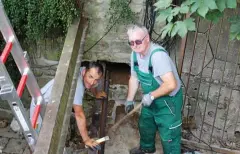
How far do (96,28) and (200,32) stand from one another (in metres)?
1.39

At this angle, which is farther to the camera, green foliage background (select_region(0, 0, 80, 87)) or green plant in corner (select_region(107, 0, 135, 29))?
green plant in corner (select_region(107, 0, 135, 29))

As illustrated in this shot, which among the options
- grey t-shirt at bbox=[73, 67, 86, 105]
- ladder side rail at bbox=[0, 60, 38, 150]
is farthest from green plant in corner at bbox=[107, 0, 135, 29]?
ladder side rail at bbox=[0, 60, 38, 150]

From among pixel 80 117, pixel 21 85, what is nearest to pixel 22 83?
pixel 21 85

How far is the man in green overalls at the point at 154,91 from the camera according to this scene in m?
4.55

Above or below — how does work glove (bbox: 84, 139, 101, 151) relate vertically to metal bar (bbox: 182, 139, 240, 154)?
above

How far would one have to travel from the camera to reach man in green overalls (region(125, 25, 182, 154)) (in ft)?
14.9

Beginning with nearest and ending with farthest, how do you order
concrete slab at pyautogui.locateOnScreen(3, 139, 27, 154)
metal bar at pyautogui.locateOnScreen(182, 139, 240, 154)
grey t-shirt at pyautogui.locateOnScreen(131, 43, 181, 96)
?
grey t-shirt at pyautogui.locateOnScreen(131, 43, 181, 96)
metal bar at pyautogui.locateOnScreen(182, 139, 240, 154)
concrete slab at pyautogui.locateOnScreen(3, 139, 27, 154)

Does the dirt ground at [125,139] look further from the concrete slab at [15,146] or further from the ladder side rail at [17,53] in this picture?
the ladder side rail at [17,53]

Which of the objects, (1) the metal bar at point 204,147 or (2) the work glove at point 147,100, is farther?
(1) the metal bar at point 204,147

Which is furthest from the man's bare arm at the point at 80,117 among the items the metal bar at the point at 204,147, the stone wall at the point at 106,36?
the metal bar at the point at 204,147

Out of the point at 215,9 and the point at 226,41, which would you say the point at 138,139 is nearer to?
the point at 226,41

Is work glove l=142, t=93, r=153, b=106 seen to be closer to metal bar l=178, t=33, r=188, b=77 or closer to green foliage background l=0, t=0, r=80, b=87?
metal bar l=178, t=33, r=188, b=77

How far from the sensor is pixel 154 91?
473cm

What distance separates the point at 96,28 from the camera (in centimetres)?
557
